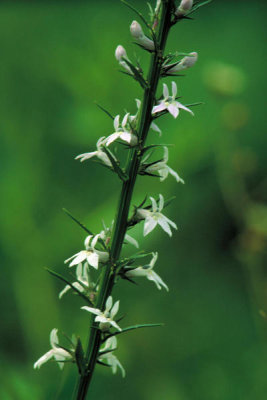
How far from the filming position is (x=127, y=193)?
64.5 inches

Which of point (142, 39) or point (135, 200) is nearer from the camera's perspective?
point (142, 39)

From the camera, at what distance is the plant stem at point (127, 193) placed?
159 centimetres

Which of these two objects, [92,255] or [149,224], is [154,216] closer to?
[149,224]

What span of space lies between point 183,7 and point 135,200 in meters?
2.02

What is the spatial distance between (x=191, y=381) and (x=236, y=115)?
2317 mm

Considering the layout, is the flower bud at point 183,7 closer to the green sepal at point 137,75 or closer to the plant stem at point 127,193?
the plant stem at point 127,193

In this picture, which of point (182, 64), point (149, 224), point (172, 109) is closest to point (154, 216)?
point (149, 224)

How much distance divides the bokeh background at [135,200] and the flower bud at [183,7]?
189cm

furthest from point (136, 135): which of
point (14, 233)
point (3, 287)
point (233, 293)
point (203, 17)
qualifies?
point (203, 17)

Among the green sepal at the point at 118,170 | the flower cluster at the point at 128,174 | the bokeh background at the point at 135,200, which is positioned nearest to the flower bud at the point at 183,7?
the flower cluster at the point at 128,174

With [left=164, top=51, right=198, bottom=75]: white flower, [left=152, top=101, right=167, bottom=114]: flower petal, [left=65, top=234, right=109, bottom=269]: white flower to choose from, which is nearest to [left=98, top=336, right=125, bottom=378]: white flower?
[left=65, top=234, right=109, bottom=269]: white flower

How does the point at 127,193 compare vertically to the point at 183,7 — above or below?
below

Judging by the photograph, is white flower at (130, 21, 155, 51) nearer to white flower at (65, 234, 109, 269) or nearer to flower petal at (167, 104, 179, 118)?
flower petal at (167, 104, 179, 118)

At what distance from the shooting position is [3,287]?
468 cm
